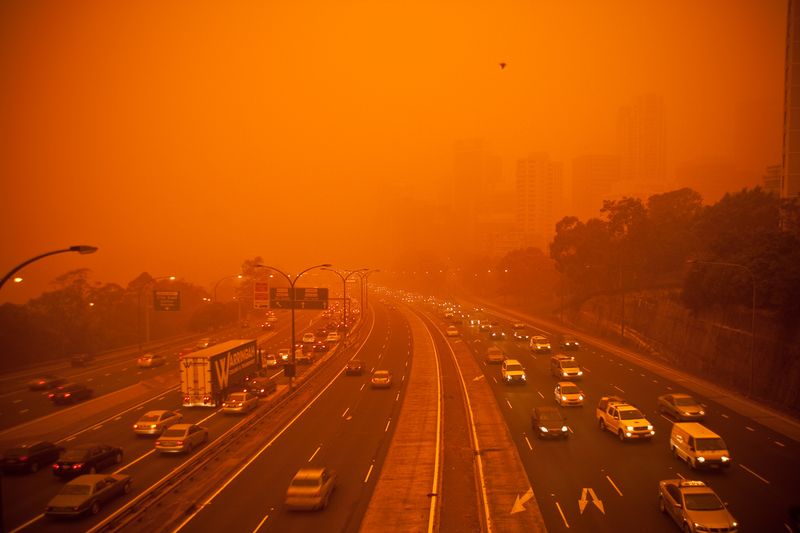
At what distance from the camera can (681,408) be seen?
31.7m

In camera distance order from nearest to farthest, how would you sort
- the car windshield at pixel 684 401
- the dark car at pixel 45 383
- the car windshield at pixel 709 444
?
the car windshield at pixel 709 444
the car windshield at pixel 684 401
the dark car at pixel 45 383

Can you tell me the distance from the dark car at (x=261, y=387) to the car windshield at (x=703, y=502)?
98.1ft

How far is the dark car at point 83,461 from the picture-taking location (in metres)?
24.1

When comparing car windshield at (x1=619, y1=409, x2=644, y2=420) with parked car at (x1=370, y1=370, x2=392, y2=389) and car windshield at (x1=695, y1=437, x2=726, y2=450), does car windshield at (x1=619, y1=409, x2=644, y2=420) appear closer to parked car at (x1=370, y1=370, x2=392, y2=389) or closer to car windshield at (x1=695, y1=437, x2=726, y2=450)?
car windshield at (x1=695, y1=437, x2=726, y2=450)

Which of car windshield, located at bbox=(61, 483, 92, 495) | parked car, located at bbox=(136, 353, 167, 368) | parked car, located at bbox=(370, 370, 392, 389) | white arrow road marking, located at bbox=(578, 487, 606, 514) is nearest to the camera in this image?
white arrow road marking, located at bbox=(578, 487, 606, 514)

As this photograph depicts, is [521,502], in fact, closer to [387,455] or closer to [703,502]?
[703,502]

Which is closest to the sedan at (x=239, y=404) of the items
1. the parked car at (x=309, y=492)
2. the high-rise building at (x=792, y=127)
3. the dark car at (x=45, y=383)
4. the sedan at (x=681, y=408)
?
the parked car at (x=309, y=492)

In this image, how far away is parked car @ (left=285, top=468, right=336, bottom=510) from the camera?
2002 centimetres

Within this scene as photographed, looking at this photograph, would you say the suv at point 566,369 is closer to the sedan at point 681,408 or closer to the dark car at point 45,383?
the sedan at point 681,408

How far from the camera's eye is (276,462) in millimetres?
25906

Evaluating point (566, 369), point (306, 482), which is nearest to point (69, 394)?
point (306, 482)

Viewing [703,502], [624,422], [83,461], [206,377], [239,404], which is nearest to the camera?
Answer: [703,502]

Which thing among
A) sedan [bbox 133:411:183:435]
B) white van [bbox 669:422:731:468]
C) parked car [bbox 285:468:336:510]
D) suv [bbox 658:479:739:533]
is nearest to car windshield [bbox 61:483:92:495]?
parked car [bbox 285:468:336:510]

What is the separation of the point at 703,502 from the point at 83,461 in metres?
24.1
